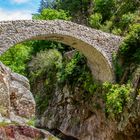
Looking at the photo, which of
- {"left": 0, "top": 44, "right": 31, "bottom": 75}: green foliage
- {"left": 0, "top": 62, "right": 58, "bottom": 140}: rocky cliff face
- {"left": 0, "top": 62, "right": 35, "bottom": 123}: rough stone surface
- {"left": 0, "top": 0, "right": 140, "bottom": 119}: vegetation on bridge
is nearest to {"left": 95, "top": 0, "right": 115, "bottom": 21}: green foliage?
{"left": 0, "top": 0, "right": 140, "bottom": 119}: vegetation on bridge

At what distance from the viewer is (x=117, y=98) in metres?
18.6

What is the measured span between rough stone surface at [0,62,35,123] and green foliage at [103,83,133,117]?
28.4ft

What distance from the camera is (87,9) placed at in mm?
35500

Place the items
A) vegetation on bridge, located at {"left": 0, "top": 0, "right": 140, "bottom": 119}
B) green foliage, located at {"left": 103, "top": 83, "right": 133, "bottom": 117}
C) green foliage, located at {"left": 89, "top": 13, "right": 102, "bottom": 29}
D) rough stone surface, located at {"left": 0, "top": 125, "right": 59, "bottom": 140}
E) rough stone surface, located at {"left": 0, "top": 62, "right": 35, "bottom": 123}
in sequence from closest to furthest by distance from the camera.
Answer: rough stone surface, located at {"left": 0, "top": 125, "right": 59, "bottom": 140} → rough stone surface, located at {"left": 0, "top": 62, "right": 35, "bottom": 123} → green foliage, located at {"left": 103, "top": 83, "right": 133, "bottom": 117} → vegetation on bridge, located at {"left": 0, "top": 0, "right": 140, "bottom": 119} → green foliage, located at {"left": 89, "top": 13, "right": 102, "bottom": 29}

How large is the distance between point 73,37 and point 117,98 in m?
3.17

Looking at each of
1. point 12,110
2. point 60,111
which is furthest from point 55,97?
point 12,110

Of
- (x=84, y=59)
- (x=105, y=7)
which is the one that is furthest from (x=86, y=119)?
(x=105, y=7)

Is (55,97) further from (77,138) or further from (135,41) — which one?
(135,41)

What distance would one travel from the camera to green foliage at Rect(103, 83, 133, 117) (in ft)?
60.2

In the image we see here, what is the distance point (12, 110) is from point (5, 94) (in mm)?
434

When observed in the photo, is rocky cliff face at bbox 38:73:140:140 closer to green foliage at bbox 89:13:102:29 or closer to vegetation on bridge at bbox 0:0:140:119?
vegetation on bridge at bbox 0:0:140:119

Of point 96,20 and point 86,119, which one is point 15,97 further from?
point 96,20

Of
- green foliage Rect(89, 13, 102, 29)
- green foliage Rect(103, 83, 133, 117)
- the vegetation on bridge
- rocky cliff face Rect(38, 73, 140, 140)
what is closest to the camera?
rocky cliff face Rect(38, 73, 140, 140)

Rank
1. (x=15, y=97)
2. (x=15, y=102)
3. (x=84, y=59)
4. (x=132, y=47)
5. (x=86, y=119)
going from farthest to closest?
(x=86, y=119) < (x=84, y=59) < (x=132, y=47) < (x=15, y=97) < (x=15, y=102)
